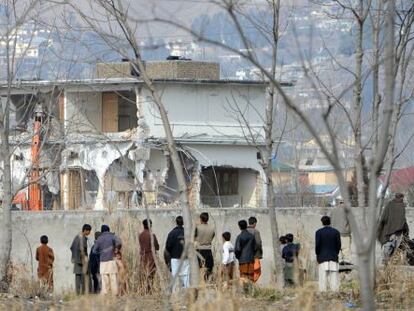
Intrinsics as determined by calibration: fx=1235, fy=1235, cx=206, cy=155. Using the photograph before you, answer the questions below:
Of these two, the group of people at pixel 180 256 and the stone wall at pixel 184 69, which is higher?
the stone wall at pixel 184 69

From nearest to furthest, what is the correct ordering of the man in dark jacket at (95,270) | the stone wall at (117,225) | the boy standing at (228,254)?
1. the boy standing at (228,254)
2. the man in dark jacket at (95,270)
3. the stone wall at (117,225)

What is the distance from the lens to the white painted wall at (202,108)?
45188 millimetres

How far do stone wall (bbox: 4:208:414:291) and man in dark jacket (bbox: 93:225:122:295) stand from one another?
8.08 feet

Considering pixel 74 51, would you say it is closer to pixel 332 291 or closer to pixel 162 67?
pixel 332 291

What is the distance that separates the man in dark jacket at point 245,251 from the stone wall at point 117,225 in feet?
5.56

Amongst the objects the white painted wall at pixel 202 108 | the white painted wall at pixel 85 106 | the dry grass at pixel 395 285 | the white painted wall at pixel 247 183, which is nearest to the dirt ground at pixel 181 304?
the dry grass at pixel 395 285

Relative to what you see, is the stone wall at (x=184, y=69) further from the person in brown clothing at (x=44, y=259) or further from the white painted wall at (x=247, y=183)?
the person in brown clothing at (x=44, y=259)

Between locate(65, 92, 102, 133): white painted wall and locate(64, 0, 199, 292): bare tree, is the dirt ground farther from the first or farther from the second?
locate(65, 92, 102, 133): white painted wall

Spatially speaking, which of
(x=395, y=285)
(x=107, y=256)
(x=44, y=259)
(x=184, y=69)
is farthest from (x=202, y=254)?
(x=184, y=69)

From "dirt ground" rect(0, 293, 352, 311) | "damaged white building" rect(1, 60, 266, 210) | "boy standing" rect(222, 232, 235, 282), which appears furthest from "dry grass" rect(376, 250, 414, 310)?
"damaged white building" rect(1, 60, 266, 210)

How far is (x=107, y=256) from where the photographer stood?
2020 cm

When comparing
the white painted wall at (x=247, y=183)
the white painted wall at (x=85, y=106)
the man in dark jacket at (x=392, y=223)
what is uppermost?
the white painted wall at (x=85, y=106)

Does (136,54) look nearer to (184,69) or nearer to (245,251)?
(245,251)

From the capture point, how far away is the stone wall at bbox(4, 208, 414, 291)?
2355 cm
